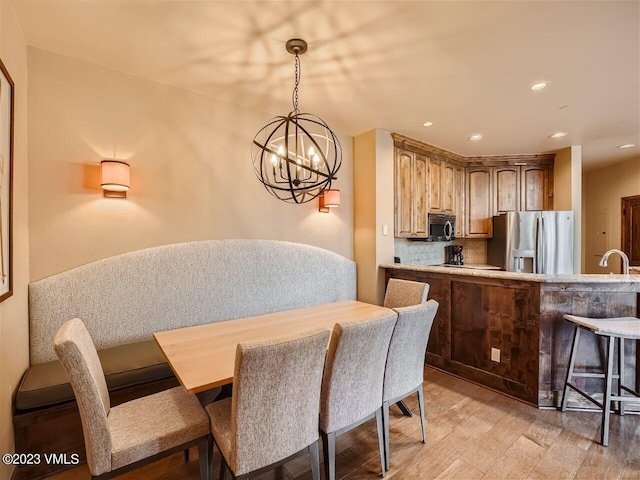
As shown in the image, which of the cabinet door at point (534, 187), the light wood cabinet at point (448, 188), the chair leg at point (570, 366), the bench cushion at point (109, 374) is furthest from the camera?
the cabinet door at point (534, 187)

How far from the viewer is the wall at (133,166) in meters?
2.09

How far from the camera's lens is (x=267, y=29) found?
1.86 metres

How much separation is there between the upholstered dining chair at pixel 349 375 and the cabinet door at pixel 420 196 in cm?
265

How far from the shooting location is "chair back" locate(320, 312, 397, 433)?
1.41 meters

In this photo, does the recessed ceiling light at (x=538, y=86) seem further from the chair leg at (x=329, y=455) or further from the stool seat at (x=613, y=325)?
the chair leg at (x=329, y=455)

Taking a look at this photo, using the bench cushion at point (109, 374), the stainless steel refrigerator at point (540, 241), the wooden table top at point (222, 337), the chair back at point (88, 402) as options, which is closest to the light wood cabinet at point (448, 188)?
the stainless steel refrigerator at point (540, 241)

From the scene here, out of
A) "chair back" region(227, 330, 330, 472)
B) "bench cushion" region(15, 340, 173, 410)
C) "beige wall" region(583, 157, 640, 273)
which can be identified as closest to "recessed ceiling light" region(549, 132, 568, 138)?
"beige wall" region(583, 157, 640, 273)

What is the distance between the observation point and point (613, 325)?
2.04 metres

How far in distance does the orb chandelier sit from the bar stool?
2023 mm

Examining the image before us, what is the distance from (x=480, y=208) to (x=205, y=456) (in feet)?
15.5

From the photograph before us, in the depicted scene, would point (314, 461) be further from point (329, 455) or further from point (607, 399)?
point (607, 399)

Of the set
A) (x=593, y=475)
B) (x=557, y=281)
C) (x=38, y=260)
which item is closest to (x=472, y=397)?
(x=593, y=475)

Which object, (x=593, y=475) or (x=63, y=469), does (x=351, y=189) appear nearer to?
(x=593, y=475)

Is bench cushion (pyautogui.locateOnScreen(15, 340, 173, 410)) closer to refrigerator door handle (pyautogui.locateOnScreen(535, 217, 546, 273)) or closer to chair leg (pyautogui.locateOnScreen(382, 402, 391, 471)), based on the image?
chair leg (pyautogui.locateOnScreen(382, 402, 391, 471))
